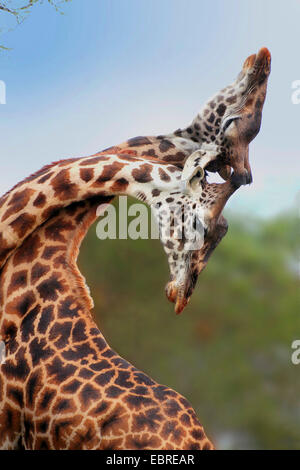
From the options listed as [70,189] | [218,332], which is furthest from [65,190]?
[218,332]

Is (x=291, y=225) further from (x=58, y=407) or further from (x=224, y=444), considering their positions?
(x=58, y=407)

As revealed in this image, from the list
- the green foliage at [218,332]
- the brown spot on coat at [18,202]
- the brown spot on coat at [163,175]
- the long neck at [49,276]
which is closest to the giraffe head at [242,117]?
the brown spot on coat at [163,175]

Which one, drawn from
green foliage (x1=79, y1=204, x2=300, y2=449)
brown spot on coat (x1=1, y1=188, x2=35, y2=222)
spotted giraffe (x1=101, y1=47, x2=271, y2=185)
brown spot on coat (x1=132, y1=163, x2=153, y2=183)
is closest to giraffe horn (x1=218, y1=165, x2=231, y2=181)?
spotted giraffe (x1=101, y1=47, x2=271, y2=185)

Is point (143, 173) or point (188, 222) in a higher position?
point (143, 173)

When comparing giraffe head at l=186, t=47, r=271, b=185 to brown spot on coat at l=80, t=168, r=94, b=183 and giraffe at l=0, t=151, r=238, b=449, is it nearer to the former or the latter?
giraffe at l=0, t=151, r=238, b=449

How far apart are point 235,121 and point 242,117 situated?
0.03 metres

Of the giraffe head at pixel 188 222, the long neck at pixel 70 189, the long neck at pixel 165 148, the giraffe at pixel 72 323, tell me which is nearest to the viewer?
the giraffe at pixel 72 323

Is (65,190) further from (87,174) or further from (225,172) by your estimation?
(225,172)

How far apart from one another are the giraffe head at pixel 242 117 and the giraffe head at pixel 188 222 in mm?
70

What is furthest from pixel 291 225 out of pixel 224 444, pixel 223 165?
pixel 223 165

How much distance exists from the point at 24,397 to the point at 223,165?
894mm

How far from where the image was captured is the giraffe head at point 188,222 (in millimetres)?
2100

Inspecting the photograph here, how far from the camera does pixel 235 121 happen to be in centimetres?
216

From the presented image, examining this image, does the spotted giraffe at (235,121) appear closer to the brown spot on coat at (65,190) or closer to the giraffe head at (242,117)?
the giraffe head at (242,117)
